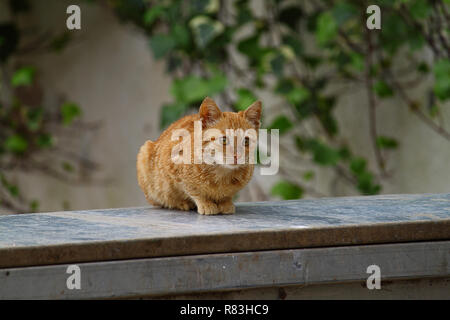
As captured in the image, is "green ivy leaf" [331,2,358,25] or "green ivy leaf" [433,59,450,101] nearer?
"green ivy leaf" [433,59,450,101]

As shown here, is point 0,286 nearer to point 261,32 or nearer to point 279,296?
point 279,296

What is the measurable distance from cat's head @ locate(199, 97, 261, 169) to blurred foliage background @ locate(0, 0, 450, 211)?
1486 mm

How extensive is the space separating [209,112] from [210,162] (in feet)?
0.48

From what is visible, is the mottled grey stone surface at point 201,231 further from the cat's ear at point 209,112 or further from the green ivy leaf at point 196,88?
the green ivy leaf at point 196,88

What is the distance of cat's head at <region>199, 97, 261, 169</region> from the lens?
1799 millimetres

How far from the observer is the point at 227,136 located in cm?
181

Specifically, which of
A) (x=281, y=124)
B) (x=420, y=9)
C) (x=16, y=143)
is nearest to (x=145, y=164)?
(x=281, y=124)

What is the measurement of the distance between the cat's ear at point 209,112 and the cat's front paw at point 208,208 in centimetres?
24

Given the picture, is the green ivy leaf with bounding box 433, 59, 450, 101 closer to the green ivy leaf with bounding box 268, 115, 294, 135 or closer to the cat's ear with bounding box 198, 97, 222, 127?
the green ivy leaf with bounding box 268, 115, 294, 135

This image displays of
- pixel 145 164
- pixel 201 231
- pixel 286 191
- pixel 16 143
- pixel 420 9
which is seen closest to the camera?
pixel 201 231

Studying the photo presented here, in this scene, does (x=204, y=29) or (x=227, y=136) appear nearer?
(x=227, y=136)

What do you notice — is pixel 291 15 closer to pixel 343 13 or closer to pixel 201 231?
pixel 343 13

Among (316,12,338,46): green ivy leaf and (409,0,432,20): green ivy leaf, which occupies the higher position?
(409,0,432,20): green ivy leaf

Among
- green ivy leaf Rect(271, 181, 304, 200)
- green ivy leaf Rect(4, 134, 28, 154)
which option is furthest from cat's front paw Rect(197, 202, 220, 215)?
green ivy leaf Rect(4, 134, 28, 154)
